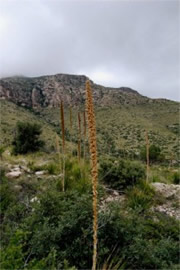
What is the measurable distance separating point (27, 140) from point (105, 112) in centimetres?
3598


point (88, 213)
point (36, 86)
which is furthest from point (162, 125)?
point (88, 213)

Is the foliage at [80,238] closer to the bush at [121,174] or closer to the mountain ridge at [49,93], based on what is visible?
the bush at [121,174]

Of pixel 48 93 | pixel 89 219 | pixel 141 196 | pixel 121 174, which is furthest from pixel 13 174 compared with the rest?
pixel 48 93

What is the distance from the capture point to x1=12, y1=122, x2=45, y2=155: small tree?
15.0 meters

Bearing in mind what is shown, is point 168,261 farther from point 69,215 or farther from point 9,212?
point 9,212

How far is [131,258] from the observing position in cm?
411

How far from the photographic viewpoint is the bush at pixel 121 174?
8188mm

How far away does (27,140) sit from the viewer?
1540cm

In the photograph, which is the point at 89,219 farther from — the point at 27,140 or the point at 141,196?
the point at 27,140

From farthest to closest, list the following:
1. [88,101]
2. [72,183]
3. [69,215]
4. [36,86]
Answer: [36,86], [72,183], [69,215], [88,101]

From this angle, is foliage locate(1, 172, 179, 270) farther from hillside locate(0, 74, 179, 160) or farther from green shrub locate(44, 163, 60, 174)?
hillside locate(0, 74, 179, 160)

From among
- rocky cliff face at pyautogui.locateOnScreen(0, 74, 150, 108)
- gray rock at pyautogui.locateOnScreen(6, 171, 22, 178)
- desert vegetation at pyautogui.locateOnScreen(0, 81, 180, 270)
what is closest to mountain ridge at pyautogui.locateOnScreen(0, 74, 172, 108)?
rocky cliff face at pyautogui.locateOnScreen(0, 74, 150, 108)

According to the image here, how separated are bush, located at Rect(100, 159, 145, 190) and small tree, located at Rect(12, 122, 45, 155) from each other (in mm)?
7480

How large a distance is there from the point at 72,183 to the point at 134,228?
2.93 m
